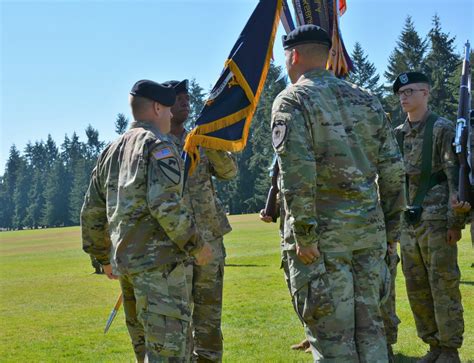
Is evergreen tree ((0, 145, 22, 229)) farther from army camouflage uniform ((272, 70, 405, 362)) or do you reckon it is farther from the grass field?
army camouflage uniform ((272, 70, 405, 362))

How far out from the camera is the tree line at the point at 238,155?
204 feet

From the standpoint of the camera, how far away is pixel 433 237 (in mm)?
6020

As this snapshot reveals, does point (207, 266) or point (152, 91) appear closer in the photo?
point (152, 91)

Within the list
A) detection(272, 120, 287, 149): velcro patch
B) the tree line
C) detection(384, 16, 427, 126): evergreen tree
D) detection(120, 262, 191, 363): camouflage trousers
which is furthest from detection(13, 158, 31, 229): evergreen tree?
detection(272, 120, 287, 149): velcro patch

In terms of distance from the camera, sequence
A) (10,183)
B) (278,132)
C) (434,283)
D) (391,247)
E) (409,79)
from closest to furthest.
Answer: (278,132), (391,247), (434,283), (409,79), (10,183)

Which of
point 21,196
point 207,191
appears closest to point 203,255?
point 207,191

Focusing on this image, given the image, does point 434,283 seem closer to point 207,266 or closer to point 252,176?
point 207,266

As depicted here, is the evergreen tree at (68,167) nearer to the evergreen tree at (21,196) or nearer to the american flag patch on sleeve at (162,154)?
the evergreen tree at (21,196)

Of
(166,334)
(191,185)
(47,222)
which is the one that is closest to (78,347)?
(191,185)

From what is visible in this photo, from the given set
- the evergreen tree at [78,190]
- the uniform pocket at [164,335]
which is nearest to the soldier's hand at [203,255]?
Answer: the uniform pocket at [164,335]

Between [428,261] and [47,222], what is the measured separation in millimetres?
101155

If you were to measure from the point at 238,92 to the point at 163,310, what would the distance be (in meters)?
2.23

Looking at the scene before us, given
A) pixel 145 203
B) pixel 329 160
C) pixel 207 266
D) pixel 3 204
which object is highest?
pixel 3 204

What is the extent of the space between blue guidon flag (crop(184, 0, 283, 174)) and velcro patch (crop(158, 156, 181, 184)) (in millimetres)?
1000
